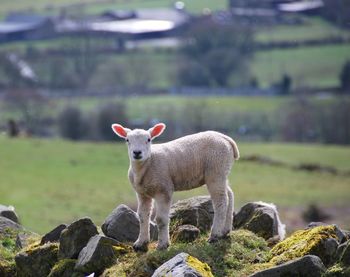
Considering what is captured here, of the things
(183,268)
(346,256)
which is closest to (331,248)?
(346,256)

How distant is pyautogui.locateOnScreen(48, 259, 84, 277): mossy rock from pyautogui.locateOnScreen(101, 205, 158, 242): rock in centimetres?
115

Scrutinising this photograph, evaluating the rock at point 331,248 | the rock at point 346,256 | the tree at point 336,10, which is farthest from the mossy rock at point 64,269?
the tree at point 336,10

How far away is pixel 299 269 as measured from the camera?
570 inches

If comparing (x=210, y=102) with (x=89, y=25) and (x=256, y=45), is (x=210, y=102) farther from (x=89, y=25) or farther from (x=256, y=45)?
(x=89, y=25)

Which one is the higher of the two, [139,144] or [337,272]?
[139,144]

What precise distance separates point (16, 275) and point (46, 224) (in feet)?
84.6

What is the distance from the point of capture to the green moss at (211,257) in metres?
15.9

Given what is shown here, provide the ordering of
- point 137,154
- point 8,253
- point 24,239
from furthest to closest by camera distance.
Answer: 1. point 24,239
2. point 8,253
3. point 137,154

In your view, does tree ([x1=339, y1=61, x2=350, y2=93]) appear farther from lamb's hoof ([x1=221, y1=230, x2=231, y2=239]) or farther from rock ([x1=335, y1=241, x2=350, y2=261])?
rock ([x1=335, y1=241, x2=350, y2=261])

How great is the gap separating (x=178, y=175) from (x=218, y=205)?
77 centimetres

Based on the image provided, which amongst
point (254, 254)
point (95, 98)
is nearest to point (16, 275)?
point (254, 254)

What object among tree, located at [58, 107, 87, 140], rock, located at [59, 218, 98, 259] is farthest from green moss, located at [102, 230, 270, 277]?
tree, located at [58, 107, 87, 140]

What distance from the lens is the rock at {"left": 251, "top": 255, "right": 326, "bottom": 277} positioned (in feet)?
47.3

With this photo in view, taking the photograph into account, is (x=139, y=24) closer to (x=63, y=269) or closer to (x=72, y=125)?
(x=72, y=125)
